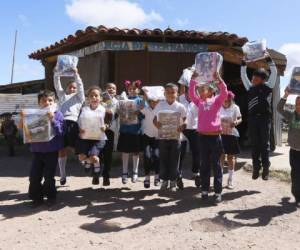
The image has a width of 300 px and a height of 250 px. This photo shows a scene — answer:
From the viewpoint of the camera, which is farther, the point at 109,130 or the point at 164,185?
the point at 109,130

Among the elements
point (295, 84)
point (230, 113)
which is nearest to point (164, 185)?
point (230, 113)

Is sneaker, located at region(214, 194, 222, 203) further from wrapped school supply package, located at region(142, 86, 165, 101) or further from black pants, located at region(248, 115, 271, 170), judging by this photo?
wrapped school supply package, located at region(142, 86, 165, 101)

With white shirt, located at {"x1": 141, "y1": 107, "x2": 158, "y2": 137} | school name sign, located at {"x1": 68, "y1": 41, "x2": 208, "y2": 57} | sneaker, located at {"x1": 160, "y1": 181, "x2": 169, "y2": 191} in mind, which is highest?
school name sign, located at {"x1": 68, "y1": 41, "x2": 208, "y2": 57}

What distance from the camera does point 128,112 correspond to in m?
6.53

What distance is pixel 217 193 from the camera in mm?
5930

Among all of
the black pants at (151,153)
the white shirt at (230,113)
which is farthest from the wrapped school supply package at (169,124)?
the white shirt at (230,113)

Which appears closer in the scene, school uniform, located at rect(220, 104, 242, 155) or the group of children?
the group of children

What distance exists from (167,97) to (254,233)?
2305 mm

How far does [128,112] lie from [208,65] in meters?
1.48

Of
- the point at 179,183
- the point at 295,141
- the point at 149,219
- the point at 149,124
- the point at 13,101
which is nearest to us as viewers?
the point at 149,219

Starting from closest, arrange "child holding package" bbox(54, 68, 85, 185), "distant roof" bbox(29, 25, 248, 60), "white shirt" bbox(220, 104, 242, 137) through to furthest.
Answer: "child holding package" bbox(54, 68, 85, 185)
"white shirt" bbox(220, 104, 242, 137)
"distant roof" bbox(29, 25, 248, 60)

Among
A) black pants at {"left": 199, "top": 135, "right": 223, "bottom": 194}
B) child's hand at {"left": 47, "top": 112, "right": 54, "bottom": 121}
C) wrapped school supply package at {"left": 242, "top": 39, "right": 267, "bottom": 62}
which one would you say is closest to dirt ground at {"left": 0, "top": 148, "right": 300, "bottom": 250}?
black pants at {"left": 199, "top": 135, "right": 223, "bottom": 194}

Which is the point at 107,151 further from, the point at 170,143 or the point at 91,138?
the point at 170,143

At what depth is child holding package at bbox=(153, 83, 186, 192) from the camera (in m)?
6.11
